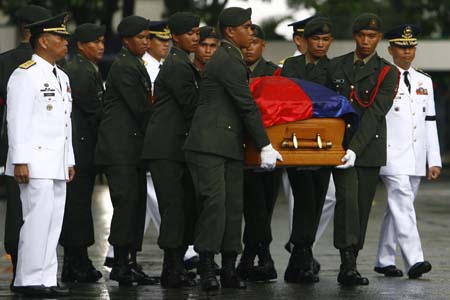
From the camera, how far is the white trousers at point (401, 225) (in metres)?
12.1

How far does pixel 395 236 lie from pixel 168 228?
2.15 m

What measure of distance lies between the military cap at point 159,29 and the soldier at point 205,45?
51cm

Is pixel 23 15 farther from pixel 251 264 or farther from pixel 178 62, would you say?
pixel 251 264

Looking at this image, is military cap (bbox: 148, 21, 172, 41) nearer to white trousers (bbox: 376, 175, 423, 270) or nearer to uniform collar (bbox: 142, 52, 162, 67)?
uniform collar (bbox: 142, 52, 162, 67)

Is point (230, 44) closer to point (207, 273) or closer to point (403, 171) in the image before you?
point (207, 273)

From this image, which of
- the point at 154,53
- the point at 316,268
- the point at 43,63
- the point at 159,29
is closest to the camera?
the point at 43,63

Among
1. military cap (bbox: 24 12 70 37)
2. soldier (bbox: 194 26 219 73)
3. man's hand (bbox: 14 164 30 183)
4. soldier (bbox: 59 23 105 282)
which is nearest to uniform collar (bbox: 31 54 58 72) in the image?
military cap (bbox: 24 12 70 37)

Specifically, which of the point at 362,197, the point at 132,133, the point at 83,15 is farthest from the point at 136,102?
the point at 83,15

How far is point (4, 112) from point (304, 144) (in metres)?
2.33

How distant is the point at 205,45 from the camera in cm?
1227

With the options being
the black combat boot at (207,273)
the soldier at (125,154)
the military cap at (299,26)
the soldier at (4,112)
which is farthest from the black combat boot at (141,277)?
the military cap at (299,26)

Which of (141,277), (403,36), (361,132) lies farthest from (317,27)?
(141,277)

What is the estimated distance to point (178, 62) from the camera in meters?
11.3

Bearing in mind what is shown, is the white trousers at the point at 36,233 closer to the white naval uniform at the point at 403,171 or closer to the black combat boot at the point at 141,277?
the black combat boot at the point at 141,277
